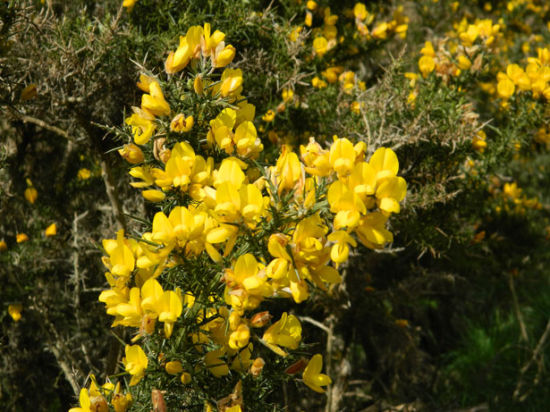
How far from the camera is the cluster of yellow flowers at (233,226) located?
81cm

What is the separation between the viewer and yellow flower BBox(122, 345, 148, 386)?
87 centimetres

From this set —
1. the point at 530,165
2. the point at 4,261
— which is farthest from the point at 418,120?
the point at 530,165

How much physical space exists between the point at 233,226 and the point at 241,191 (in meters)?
0.06

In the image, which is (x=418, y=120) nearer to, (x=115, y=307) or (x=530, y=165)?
(x=115, y=307)

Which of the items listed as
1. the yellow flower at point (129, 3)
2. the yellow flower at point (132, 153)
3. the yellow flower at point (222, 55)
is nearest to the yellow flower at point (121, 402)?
the yellow flower at point (132, 153)

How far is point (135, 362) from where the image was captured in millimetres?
875

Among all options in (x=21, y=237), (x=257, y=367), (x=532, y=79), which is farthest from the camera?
(x=21, y=237)

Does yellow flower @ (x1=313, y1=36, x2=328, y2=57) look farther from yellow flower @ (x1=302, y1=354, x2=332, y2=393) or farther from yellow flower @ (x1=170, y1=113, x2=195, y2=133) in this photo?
yellow flower @ (x1=302, y1=354, x2=332, y2=393)

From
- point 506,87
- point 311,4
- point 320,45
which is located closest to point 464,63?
point 506,87

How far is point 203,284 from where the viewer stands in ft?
3.02

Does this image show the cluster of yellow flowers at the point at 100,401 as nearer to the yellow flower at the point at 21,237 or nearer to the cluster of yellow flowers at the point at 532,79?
the yellow flower at the point at 21,237

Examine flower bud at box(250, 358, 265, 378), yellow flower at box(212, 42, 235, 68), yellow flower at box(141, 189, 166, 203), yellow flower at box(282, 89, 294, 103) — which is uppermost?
yellow flower at box(212, 42, 235, 68)

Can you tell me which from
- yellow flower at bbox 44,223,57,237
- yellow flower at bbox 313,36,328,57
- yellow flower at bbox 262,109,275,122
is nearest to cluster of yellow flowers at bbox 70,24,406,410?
yellow flower at bbox 262,109,275,122

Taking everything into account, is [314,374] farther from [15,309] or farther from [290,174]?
[15,309]
